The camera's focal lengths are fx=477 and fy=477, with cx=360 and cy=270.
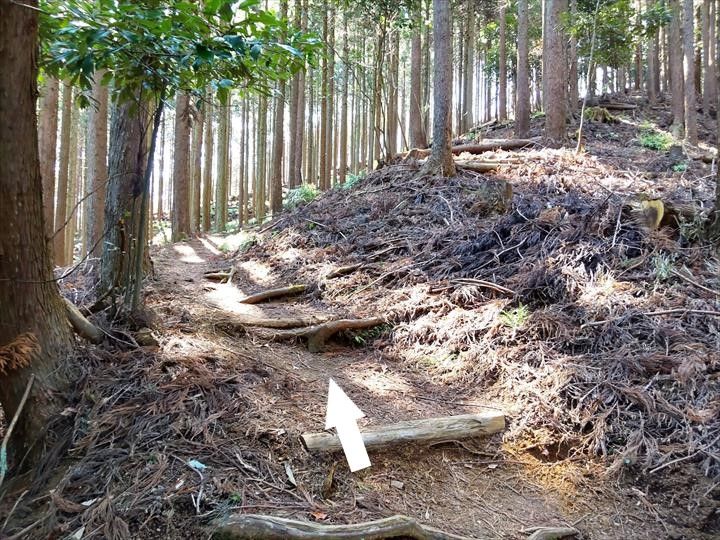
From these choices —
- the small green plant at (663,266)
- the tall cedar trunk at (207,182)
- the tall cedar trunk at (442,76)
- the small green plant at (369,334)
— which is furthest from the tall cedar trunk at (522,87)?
the tall cedar trunk at (207,182)

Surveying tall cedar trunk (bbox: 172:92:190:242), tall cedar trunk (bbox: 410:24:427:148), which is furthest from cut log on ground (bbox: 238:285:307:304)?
tall cedar trunk (bbox: 410:24:427:148)

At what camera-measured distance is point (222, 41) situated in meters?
2.65

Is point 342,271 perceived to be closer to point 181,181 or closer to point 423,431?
point 423,431

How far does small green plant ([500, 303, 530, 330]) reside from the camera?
14.8 feet

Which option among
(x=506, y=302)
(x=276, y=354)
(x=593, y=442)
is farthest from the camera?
(x=506, y=302)

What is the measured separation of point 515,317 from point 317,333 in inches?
77.5

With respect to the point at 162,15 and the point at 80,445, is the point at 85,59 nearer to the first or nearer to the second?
the point at 162,15

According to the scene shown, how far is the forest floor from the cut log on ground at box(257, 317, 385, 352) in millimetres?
54

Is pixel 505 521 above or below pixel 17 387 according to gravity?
below

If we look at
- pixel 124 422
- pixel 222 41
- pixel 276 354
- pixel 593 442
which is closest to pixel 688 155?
pixel 593 442

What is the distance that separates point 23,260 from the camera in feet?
9.00

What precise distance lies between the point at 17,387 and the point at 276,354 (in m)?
2.08

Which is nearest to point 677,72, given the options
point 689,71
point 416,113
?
point 689,71

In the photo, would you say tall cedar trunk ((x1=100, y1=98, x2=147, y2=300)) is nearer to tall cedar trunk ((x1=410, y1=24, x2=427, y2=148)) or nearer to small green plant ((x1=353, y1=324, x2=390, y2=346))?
small green plant ((x1=353, y1=324, x2=390, y2=346))
